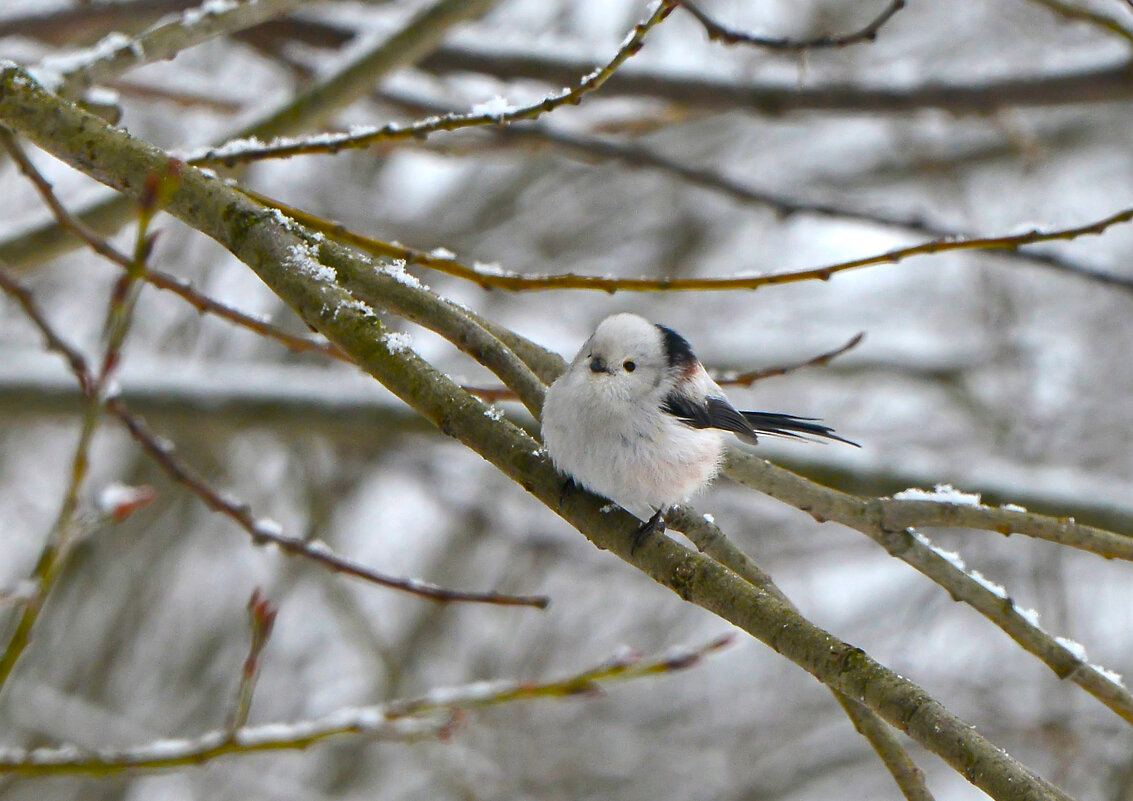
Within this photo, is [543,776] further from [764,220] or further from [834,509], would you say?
[834,509]

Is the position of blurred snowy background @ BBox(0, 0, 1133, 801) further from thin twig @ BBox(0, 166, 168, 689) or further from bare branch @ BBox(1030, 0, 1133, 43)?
thin twig @ BBox(0, 166, 168, 689)

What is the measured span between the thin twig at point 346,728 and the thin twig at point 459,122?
1.05 meters

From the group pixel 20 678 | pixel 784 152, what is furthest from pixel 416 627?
pixel 784 152

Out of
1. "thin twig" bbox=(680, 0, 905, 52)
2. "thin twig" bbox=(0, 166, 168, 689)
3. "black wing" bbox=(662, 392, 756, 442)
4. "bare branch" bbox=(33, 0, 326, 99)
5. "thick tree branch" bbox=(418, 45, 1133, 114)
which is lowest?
"thin twig" bbox=(0, 166, 168, 689)

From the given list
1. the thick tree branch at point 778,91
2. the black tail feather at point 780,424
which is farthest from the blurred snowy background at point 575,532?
the black tail feather at point 780,424

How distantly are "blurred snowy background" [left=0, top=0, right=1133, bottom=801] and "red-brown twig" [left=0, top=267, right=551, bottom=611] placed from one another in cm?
345

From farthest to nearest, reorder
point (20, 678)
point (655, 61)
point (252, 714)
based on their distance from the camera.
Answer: point (252, 714), point (20, 678), point (655, 61)

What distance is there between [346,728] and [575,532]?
5.97m

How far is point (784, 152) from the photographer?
8.71 metres

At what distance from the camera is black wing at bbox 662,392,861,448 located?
2.40 metres

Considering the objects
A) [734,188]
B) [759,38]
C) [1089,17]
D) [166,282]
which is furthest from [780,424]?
[1089,17]

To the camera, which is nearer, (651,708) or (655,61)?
(655,61)

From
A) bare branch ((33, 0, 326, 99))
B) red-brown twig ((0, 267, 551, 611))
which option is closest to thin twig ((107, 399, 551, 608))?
red-brown twig ((0, 267, 551, 611))

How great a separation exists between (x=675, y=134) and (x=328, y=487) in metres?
4.11
